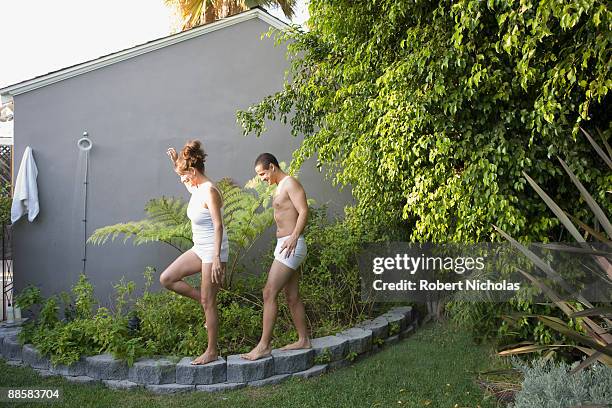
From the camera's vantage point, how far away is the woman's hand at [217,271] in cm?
441

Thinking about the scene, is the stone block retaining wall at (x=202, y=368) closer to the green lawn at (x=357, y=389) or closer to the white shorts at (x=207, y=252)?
the green lawn at (x=357, y=389)

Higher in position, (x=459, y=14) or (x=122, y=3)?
(x=122, y=3)

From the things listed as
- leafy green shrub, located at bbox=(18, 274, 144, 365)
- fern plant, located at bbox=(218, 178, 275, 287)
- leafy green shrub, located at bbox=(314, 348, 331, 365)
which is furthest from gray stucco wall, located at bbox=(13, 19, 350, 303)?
leafy green shrub, located at bbox=(314, 348, 331, 365)

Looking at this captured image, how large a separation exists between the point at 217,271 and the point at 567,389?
9.12 feet

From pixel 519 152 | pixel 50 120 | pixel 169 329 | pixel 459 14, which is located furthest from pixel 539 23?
pixel 50 120

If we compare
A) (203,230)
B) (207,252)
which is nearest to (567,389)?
(207,252)

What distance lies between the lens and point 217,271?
4422 mm

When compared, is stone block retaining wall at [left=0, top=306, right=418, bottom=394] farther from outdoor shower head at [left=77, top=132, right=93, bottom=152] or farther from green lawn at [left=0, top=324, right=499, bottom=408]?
outdoor shower head at [left=77, top=132, right=93, bottom=152]

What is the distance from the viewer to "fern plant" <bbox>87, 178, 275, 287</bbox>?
5758mm

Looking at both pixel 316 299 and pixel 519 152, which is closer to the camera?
pixel 519 152

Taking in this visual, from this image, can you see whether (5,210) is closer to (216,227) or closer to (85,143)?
(85,143)

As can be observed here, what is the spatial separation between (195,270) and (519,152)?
9.89ft

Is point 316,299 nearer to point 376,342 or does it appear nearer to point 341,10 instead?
point 376,342

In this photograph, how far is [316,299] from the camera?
223 inches
